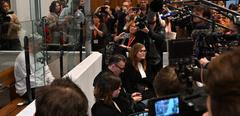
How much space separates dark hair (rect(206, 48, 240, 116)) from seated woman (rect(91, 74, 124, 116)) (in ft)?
7.72

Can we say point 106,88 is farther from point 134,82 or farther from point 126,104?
point 134,82

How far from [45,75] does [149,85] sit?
1549 mm

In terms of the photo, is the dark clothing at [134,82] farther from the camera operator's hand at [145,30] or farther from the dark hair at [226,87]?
the dark hair at [226,87]

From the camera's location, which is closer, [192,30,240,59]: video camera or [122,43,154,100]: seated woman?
[192,30,240,59]: video camera

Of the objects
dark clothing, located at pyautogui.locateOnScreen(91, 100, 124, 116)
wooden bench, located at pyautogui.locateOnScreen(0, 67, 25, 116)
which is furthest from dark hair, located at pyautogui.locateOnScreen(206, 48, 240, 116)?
wooden bench, located at pyautogui.locateOnScreen(0, 67, 25, 116)

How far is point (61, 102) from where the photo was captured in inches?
56.4

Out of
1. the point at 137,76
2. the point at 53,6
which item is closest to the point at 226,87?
the point at 137,76

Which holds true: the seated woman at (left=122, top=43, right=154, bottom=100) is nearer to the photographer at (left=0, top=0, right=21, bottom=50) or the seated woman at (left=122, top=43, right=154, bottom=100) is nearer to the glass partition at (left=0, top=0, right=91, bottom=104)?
the glass partition at (left=0, top=0, right=91, bottom=104)

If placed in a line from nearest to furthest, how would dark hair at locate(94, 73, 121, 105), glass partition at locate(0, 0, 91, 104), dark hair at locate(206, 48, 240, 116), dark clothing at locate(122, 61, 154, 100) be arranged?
dark hair at locate(206, 48, 240, 116), dark hair at locate(94, 73, 121, 105), glass partition at locate(0, 0, 91, 104), dark clothing at locate(122, 61, 154, 100)

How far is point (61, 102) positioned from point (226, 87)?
2.25 feet

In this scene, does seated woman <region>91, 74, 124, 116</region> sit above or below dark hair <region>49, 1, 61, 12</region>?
below

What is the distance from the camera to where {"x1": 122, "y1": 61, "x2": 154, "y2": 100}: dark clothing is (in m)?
4.92

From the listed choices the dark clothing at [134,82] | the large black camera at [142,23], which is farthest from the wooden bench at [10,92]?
the large black camera at [142,23]

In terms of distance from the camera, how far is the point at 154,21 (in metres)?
5.96
